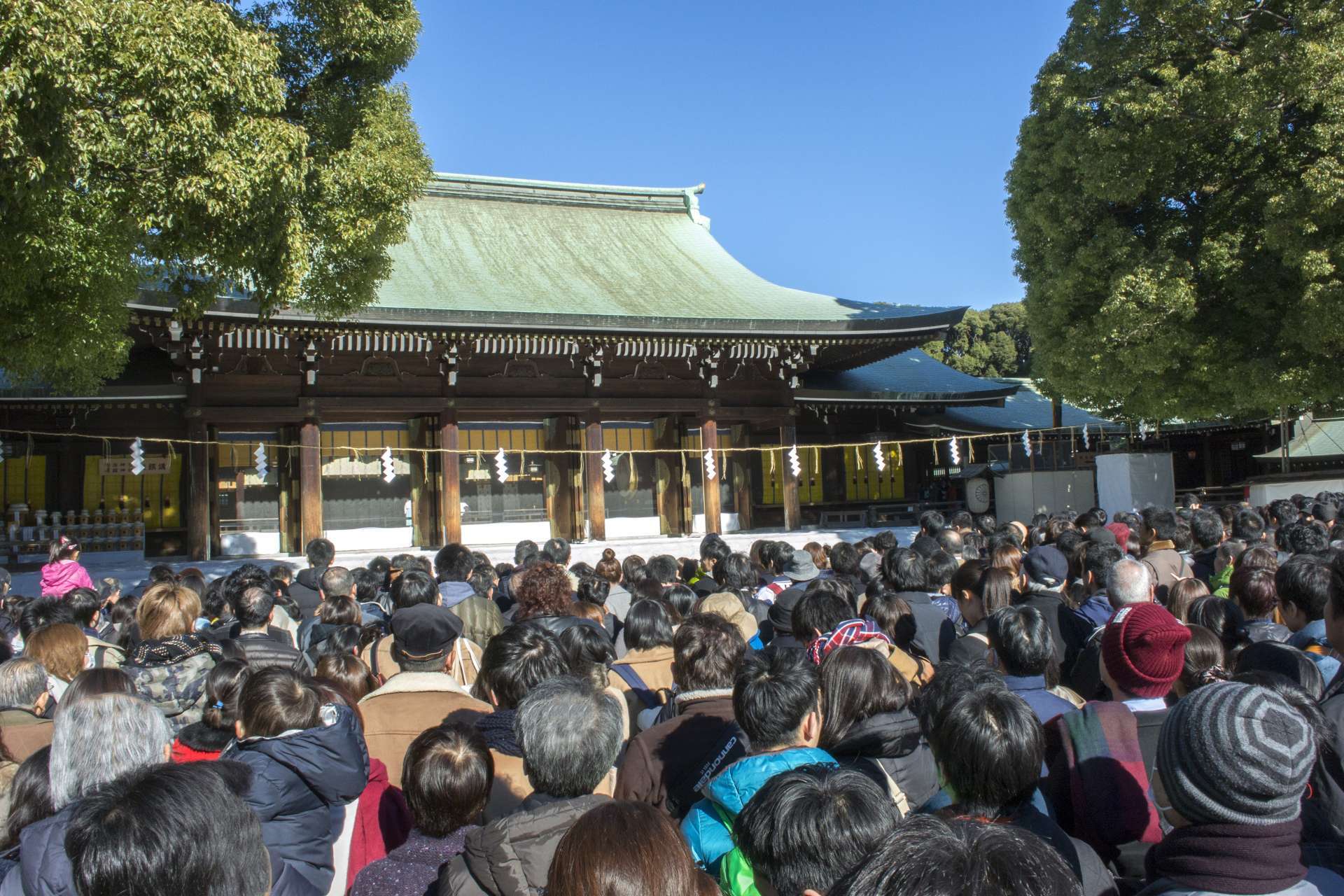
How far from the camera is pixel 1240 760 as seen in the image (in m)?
1.99

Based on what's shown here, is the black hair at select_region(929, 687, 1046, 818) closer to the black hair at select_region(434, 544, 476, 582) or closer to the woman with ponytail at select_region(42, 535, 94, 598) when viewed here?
the black hair at select_region(434, 544, 476, 582)

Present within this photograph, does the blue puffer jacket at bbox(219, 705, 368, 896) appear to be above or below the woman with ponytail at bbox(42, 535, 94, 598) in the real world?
below

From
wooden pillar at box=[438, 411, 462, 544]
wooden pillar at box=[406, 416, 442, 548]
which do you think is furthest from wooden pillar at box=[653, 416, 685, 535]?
wooden pillar at box=[406, 416, 442, 548]

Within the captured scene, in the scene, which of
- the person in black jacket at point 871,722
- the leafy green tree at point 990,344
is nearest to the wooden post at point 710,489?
the person in black jacket at point 871,722

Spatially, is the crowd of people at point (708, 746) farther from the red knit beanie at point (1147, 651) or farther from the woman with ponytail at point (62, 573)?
the woman with ponytail at point (62, 573)

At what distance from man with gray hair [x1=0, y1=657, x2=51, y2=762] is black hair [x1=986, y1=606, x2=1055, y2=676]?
352 centimetres

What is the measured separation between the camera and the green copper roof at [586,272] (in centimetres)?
1711

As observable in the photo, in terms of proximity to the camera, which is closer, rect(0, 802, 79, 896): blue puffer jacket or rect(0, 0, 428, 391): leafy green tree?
rect(0, 802, 79, 896): blue puffer jacket

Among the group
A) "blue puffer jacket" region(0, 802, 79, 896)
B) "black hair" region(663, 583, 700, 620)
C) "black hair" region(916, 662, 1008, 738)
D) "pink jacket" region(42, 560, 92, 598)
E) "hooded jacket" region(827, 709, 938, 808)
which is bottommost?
"hooded jacket" region(827, 709, 938, 808)

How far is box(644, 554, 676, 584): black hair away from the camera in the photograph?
25.4 ft

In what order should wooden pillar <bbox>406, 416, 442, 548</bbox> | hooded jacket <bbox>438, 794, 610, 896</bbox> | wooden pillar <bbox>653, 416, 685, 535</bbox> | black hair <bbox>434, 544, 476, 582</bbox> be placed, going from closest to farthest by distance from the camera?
hooded jacket <bbox>438, 794, 610, 896</bbox>
black hair <bbox>434, 544, 476, 582</bbox>
wooden pillar <bbox>406, 416, 442, 548</bbox>
wooden pillar <bbox>653, 416, 685, 535</bbox>

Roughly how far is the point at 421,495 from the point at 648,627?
1475cm

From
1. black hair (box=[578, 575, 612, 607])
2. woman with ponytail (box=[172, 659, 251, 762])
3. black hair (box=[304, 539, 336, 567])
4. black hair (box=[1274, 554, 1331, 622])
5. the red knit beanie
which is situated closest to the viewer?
the red knit beanie

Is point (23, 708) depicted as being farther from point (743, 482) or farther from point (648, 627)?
point (743, 482)
